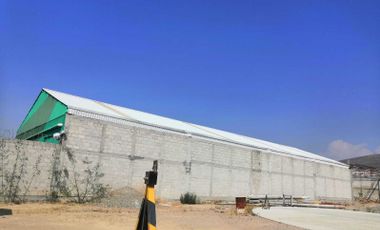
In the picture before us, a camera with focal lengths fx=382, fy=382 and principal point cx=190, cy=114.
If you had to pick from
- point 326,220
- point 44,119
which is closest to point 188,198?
point 44,119

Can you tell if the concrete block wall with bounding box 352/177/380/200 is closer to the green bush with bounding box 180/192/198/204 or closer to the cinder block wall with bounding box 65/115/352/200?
the cinder block wall with bounding box 65/115/352/200

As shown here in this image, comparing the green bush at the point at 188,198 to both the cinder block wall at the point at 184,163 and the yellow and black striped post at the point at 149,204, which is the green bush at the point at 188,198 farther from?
the yellow and black striped post at the point at 149,204

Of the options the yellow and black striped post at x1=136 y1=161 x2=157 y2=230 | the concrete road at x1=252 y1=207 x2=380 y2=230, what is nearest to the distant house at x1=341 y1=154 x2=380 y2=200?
the concrete road at x1=252 y1=207 x2=380 y2=230

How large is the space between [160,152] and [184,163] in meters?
2.21

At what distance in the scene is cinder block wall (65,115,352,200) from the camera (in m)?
20.1

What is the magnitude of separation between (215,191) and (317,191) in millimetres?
15054

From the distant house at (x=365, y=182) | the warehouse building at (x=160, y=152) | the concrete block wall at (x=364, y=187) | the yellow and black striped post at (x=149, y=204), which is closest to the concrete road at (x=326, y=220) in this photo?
the yellow and black striped post at (x=149, y=204)

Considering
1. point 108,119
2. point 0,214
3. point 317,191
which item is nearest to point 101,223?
point 0,214

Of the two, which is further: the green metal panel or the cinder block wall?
the green metal panel

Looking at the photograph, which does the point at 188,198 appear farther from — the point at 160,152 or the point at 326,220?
the point at 326,220

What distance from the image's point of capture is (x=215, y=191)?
26.5 meters

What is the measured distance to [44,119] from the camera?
76.2 feet

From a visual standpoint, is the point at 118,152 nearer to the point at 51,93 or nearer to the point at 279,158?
the point at 51,93

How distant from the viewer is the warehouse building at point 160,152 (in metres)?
20.1
